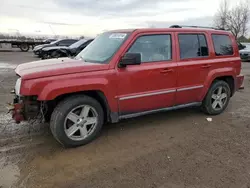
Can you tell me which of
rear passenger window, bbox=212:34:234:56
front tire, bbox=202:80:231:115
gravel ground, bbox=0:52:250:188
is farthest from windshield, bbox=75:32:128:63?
front tire, bbox=202:80:231:115

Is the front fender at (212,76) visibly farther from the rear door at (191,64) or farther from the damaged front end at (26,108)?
the damaged front end at (26,108)

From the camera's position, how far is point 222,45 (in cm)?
540

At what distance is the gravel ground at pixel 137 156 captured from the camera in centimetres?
305

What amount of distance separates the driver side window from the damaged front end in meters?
1.73

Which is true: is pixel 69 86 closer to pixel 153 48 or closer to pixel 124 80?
pixel 124 80

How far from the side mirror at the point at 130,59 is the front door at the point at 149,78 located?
120 millimetres

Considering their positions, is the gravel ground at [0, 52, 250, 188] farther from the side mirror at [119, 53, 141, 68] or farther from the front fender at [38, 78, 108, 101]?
the side mirror at [119, 53, 141, 68]

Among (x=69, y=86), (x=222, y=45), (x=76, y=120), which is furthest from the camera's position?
(x=222, y=45)

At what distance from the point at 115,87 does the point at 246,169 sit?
2204 mm

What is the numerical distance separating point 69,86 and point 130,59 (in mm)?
1029

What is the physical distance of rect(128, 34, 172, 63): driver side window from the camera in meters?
4.30

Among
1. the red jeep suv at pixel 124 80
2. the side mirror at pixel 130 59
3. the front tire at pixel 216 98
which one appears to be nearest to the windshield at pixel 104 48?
the red jeep suv at pixel 124 80

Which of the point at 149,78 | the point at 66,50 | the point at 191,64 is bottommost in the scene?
the point at 149,78

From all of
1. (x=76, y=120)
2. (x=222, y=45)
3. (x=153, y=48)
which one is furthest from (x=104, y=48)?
(x=222, y=45)
